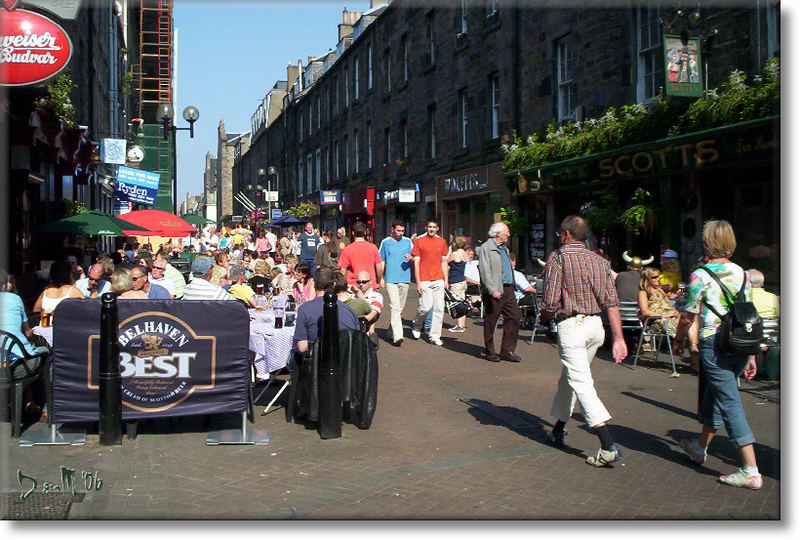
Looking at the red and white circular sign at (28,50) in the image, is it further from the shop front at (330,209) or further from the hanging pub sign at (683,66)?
the shop front at (330,209)

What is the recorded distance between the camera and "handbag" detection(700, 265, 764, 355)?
16.1ft

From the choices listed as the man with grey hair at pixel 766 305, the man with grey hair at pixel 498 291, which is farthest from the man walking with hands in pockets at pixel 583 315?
the man with grey hair at pixel 498 291

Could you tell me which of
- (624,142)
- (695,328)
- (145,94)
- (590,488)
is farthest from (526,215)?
(145,94)

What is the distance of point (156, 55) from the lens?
167 ft

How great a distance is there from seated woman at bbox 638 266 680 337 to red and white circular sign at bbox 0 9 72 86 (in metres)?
7.78

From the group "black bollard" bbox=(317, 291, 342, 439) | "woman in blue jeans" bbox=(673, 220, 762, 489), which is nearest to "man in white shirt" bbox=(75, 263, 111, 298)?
"black bollard" bbox=(317, 291, 342, 439)

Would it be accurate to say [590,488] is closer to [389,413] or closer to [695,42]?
[389,413]

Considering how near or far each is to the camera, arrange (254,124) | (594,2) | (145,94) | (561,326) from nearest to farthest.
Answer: (561,326) < (594,2) < (145,94) < (254,124)

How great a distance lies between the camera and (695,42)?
12.0 meters

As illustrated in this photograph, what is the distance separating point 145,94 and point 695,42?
47179 millimetres

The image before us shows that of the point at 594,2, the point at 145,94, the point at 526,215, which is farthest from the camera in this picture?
the point at 145,94

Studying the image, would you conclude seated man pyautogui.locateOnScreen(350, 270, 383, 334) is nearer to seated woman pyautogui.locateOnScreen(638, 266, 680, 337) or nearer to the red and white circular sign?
seated woman pyautogui.locateOnScreen(638, 266, 680, 337)

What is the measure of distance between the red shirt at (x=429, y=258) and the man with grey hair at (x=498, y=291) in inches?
60.2

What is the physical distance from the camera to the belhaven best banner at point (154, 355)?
593 cm
